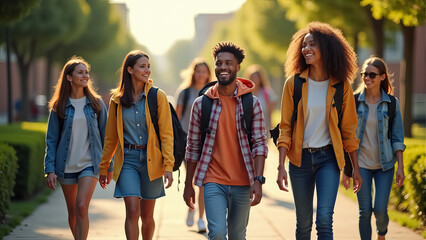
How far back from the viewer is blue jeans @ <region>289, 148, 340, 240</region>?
17.9 ft

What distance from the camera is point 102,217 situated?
32.1ft

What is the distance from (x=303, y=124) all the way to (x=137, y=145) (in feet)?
4.44

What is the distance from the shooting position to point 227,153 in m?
5.43

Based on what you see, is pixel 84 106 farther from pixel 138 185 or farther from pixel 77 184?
pixel 138 185

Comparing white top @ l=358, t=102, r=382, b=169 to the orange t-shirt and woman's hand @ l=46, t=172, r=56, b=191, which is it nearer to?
the orange t-shirt

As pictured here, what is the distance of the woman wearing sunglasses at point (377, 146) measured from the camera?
261 inches

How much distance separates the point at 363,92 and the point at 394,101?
0.29 m

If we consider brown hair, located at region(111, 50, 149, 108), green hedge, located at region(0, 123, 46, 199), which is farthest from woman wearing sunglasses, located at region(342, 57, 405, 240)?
green hedge, located at region(0, 123, 46, 199)

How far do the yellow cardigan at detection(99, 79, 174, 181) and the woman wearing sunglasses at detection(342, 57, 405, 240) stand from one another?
5.75 feet

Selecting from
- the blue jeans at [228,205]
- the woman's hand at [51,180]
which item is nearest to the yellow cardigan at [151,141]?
the woman's hand at [51,180]

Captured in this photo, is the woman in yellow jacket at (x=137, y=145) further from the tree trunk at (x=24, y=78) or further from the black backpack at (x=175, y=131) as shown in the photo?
the tree trunk at (x=24, y=78)

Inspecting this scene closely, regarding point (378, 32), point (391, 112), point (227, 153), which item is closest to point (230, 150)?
point (227, 153)

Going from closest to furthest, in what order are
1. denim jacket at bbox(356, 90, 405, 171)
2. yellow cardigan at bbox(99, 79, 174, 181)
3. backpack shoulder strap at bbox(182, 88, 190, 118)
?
yellow cardigan at bbox(99, 79, 174, 181), denim jacket at bbox(356, 90, 405, 171), backpack shoulder strap at bbox(182, 88, 190, 118)

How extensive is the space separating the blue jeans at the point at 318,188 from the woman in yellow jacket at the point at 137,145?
1015 millimetres
